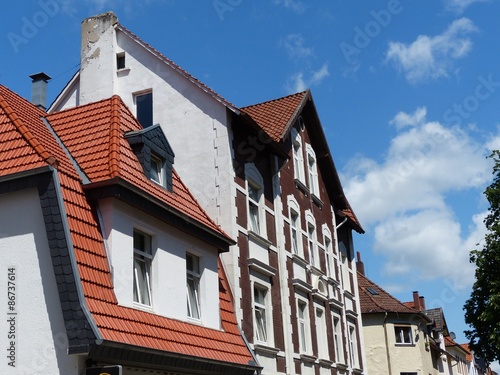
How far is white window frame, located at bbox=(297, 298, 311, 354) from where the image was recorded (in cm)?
2169

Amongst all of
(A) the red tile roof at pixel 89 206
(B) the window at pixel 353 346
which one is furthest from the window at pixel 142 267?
(B) the window at pixel 353 346

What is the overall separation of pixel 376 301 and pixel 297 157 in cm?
1904

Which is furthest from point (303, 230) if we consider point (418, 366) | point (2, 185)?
point (418, 366)

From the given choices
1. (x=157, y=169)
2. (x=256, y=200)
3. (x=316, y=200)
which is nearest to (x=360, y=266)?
(x=316, y=200)

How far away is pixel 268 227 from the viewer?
2047cm

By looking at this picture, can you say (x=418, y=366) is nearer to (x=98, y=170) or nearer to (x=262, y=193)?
(x=262, y=193)

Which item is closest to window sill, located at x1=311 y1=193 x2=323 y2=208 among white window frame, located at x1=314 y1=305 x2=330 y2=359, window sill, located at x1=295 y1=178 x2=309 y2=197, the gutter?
window sill, located at x1=295 y1=178 x2=309 y2=197

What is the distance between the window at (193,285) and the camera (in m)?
14.9

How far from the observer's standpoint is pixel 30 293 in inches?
443

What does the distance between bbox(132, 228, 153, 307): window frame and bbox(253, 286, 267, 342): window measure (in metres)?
5.52

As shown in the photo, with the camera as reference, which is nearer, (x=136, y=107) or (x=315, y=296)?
(x=136, y=107)

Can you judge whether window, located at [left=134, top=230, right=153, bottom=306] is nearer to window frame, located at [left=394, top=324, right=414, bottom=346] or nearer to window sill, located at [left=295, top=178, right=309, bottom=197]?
window sill, located at [left=295, top=178, right=309, bottom=197]

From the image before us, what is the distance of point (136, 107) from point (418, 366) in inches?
Answer: 1039

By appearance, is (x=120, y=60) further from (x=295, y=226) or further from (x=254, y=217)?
(x=295, y=226)
